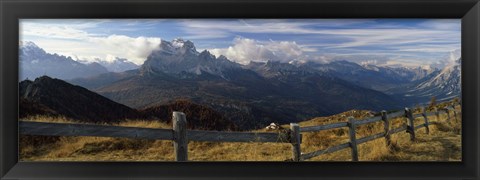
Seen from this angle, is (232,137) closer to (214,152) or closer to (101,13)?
(101,13)

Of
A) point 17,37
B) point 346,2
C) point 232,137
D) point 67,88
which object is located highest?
point 346,2

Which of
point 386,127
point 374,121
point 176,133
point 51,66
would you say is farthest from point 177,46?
point 386,127

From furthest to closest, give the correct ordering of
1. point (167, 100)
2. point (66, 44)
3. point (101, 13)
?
point (167, 100), point (66, 44), point (101, 13)

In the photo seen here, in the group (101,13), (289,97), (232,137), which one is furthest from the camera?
(289,97)

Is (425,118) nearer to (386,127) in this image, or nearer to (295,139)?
(386,127)

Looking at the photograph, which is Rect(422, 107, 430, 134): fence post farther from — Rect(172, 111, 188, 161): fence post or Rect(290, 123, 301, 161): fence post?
Rect(172, 111, 188, 161): fence post

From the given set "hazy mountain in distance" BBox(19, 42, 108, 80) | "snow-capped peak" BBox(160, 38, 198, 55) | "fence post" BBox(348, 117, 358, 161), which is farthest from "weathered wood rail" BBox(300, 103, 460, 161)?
"hazy mountain in distance" BBox(19, 42, 108, 80)

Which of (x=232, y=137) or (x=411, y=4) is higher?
(x=411, y=4)

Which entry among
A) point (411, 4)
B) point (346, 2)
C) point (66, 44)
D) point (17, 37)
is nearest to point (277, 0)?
point (346, 2)
